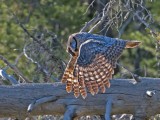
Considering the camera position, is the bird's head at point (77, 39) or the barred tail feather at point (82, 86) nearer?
the barred tail feather at point (82, 86)

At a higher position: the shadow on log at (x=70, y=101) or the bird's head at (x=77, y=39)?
the bird's head at (x=77, y=39)

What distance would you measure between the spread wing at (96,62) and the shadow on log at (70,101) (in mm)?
203

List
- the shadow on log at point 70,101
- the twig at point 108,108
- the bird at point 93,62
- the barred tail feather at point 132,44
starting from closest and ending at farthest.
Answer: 1. the twig at point 108,108
2. the shadow on log at point 70,101
3. the bird at point 93,62
4. the barred tail feather at point 132,44

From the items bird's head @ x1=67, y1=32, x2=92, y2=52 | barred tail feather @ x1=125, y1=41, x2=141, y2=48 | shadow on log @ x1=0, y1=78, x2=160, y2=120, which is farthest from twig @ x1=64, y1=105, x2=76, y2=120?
barred tail feather @ x1=125, y1=41, x2=141, y2=48

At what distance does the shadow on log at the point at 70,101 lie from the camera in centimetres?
546

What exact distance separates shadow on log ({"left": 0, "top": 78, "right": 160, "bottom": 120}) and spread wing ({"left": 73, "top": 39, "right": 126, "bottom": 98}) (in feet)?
0.66

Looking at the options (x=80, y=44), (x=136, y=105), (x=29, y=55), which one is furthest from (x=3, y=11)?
(x=136, y=105)

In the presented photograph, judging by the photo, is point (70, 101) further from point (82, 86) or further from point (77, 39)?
point (77, 39)

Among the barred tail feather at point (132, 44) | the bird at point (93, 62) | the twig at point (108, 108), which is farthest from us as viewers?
the barred tail feather at point (132, 44)

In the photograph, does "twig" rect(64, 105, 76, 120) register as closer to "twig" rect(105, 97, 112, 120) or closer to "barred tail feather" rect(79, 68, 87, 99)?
"barred tail feather" rect(79, 68, 87, 99)

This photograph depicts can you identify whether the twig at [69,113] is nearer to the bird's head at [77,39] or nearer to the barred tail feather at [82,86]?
the barred tail feather at [82,86]

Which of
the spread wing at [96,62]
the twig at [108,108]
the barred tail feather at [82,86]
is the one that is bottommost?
the twig at [108,108]

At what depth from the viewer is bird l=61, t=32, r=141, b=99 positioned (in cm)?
569

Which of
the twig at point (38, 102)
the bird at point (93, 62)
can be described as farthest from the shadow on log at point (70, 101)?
the bird at point (93, 62)
